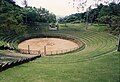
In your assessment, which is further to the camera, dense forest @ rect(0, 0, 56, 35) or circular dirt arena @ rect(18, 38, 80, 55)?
dense forest @ rect(0, 0, 56, 35)

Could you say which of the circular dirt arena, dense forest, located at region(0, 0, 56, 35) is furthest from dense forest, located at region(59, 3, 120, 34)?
the circular dirt arena

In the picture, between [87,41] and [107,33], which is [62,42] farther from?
[107,33]

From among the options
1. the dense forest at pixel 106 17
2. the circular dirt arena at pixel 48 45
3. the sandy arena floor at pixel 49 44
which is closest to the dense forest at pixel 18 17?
the sandy arena floor at pixel 49 44

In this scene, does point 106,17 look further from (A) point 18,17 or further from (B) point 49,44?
(A) point 18,17

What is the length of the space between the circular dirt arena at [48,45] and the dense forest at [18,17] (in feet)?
11.7

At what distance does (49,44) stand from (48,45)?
85 cm

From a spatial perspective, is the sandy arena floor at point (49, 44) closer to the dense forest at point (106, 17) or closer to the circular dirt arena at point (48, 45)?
the circular dirt arena at point (48, 45)

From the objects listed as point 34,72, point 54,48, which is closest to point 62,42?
point 54,48

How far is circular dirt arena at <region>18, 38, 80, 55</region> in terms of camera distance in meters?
39.9

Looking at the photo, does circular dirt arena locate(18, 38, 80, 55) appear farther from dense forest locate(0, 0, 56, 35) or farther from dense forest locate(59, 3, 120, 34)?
dense forest locate(59, 3, 120, 34)

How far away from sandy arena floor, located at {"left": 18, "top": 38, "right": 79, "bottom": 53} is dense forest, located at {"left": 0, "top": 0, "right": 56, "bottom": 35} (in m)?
3.31

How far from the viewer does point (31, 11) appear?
58.6 m

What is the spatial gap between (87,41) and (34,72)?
30597 mm

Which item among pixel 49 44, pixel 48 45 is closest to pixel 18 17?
pixel 49 44
